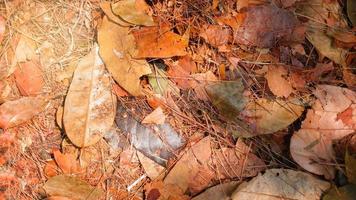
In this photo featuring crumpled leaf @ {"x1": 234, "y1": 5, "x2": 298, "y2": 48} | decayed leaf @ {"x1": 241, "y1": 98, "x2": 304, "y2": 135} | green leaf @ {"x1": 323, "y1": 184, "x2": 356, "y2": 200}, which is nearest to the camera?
green leaf @ {"x1": 323, "y1": 184, "x2": 356, "y2": 200}

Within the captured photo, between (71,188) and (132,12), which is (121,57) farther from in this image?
(71,188)

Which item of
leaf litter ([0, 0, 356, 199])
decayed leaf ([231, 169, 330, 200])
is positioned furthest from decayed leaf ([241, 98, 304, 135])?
decayed leaf ([231, 169, 330, 200])

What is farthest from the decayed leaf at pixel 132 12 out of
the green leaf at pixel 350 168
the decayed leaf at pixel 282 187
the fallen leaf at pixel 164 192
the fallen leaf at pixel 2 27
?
the green leaf at pixel 350 168

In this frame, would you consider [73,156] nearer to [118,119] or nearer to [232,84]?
[118,119]

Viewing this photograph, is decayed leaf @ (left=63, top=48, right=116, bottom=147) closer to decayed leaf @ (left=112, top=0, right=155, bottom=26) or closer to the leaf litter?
the leaf litter

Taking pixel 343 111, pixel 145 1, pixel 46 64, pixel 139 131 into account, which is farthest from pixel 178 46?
pixel 343 111
